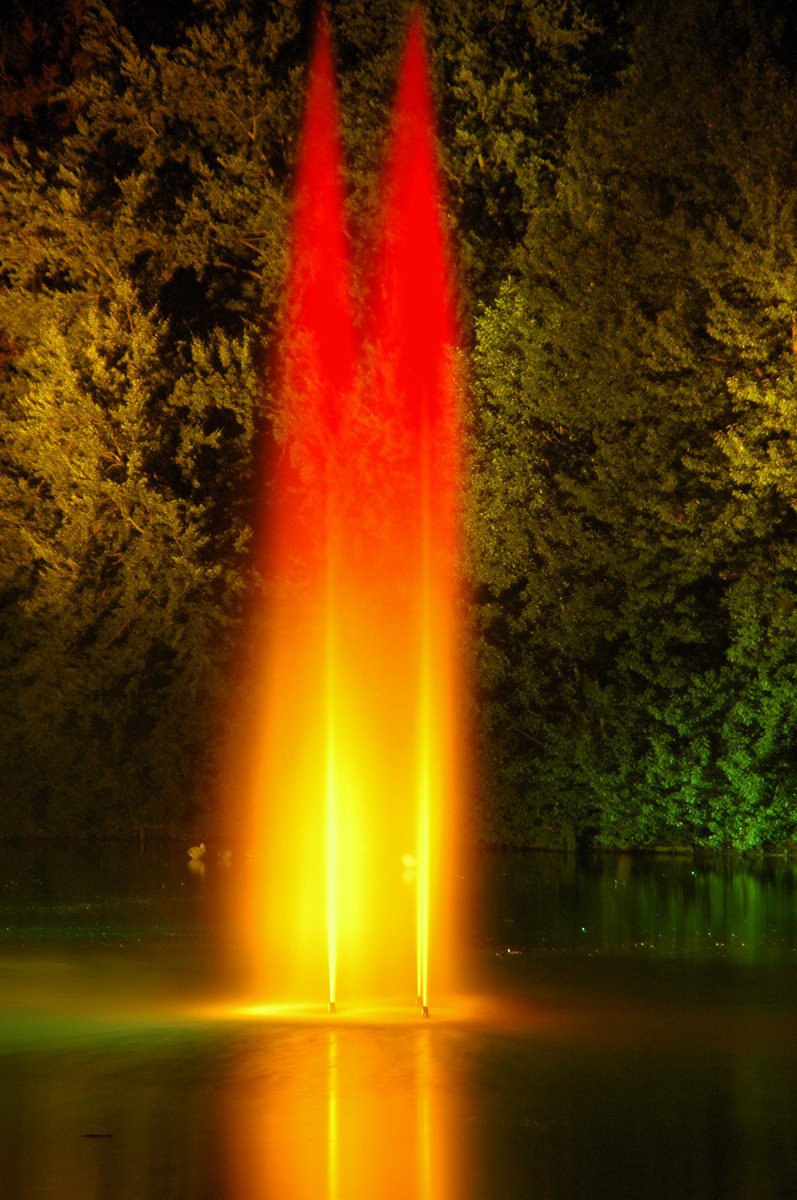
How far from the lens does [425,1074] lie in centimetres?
854

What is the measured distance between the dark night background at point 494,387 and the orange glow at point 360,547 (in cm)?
40

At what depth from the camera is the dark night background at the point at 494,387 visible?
20.7 metres

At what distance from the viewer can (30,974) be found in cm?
1216

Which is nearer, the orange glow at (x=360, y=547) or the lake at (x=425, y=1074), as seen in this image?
the lake at (x=425, y=1074)

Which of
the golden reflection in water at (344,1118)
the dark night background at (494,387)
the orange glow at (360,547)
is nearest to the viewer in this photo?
the golden reflection in water at (344,1118)

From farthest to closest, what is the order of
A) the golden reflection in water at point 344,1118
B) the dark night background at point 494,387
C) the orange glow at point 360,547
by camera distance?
1. the orange glow at point 360,547
2. the dark night background at point 494,387
3. the golden reflection in water at point 344,1118

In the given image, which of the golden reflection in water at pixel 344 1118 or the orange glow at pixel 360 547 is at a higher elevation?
the orange glow at pixel 360 547

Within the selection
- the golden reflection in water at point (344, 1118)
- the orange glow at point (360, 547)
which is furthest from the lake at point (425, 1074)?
the orange glow at point (360, 547)

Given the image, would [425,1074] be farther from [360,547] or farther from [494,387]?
[360,547]

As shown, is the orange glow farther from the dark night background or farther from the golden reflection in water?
the golden reflection in water

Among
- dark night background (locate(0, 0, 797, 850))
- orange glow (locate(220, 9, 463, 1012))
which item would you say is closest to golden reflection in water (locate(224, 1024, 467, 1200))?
dark night background (locate(0, 0, 797, 850))

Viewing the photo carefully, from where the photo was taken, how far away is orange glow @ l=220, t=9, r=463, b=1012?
23.8 m

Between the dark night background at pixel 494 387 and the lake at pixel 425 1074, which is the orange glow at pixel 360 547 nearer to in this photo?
the dark night background at pixel 494 387

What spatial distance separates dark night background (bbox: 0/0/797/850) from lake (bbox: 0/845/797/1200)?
22.4 feet
